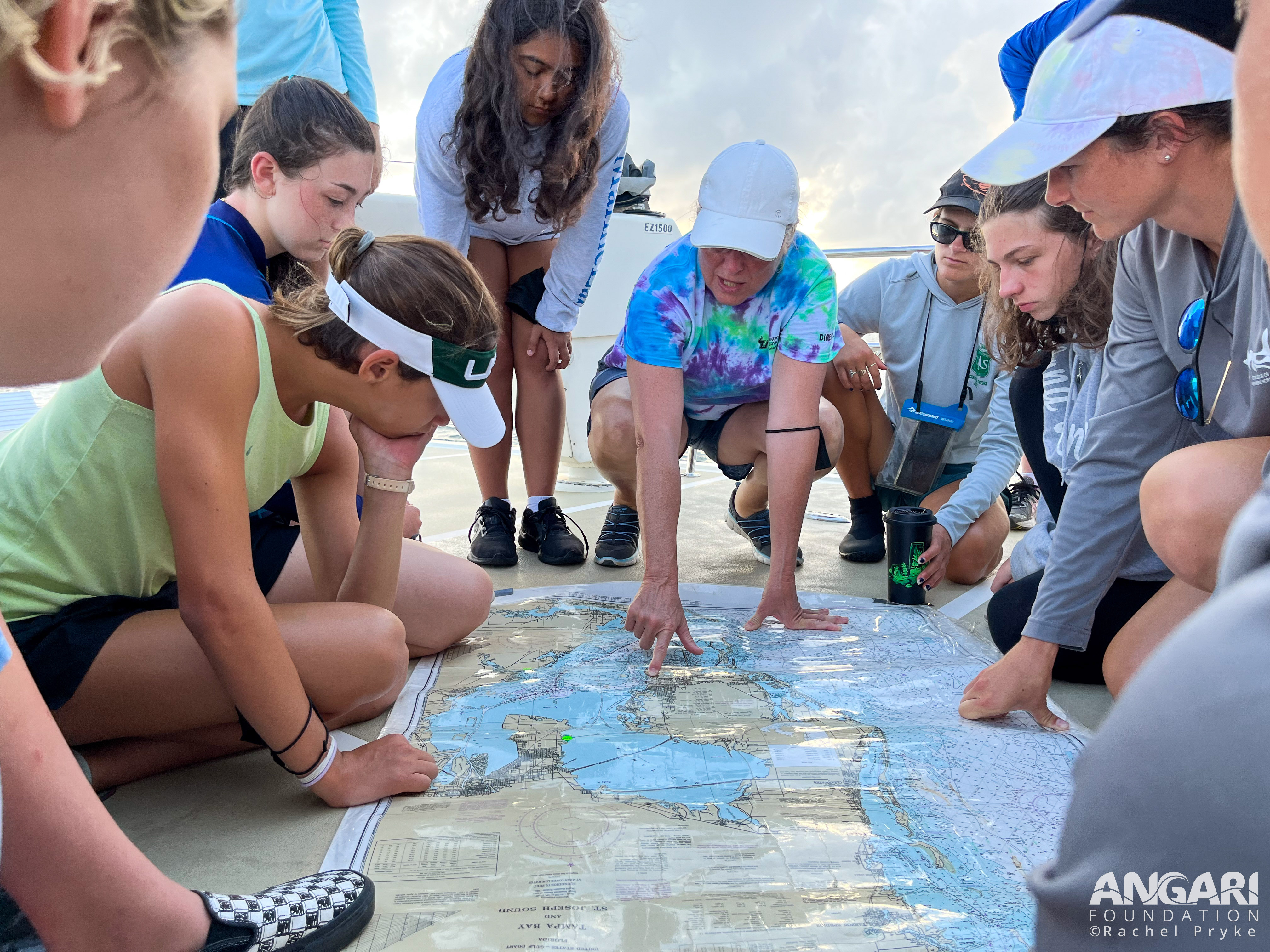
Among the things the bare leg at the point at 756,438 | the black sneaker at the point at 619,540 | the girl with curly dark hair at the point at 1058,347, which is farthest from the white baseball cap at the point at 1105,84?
the black sneaker at the point at 619,540

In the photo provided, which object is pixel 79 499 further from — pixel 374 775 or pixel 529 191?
pixel 529 191

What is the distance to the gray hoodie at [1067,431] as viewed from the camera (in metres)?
1.82

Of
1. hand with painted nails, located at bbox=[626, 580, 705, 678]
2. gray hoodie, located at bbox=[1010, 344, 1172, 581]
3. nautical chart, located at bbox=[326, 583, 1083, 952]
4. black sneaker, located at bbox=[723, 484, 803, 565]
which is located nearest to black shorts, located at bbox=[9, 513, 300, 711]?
nautical chart, located at bbox=[326, 583, 1083, 952]

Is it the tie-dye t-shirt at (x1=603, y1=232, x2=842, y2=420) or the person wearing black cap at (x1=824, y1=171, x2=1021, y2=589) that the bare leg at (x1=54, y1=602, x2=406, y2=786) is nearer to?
the tie-dye t-shirt at (x1=603, y1=232, x2=842, y2=420)

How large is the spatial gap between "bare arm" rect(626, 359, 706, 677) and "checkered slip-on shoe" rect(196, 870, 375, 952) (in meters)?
0.80

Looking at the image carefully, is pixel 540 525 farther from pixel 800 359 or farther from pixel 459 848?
pixel 459 848

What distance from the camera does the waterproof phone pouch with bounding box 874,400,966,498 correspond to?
104 inches

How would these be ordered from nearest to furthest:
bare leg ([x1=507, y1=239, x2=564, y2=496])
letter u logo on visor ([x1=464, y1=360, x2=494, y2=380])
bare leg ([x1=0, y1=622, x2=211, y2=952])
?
bare leg ([x1=0, y1=622, x2=211, y2=952]), letter u logo on visor ([x1=464, y1=360, x2=494, y2=380]), bare leg ([x1=507, y1=239, x2=564, y2=496])

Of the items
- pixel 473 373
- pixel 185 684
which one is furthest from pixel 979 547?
pixel 185 684

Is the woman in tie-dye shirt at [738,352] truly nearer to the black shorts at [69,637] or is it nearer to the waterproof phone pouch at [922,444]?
the waterproof phone pouch at [922,444]

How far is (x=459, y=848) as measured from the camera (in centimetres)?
115

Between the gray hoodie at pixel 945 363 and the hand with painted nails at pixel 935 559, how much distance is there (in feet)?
0.29

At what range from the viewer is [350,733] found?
155cm

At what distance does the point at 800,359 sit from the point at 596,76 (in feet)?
2.93
